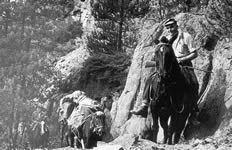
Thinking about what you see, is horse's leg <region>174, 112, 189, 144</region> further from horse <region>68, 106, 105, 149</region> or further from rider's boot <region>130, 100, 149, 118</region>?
horse <region>68, 106, 105, 149</region>

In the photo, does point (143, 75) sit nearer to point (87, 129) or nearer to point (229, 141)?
point (87, 129)

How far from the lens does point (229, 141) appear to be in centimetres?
1198

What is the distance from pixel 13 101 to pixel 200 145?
80.1 ft

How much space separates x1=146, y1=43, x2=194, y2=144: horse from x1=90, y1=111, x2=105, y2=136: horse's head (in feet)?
4.89

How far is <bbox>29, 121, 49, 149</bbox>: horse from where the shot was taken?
25.8 meters

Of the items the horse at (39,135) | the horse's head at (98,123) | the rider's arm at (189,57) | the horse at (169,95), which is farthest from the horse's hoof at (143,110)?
the horse at (39,135)

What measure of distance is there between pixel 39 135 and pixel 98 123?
1064 cm

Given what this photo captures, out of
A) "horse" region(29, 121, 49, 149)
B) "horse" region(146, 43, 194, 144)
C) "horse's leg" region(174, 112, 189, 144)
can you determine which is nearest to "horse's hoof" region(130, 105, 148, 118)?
"horse" region(146, 43, 194, 144)

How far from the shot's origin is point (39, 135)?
1023 inches

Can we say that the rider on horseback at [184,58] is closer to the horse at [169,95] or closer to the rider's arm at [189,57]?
the rider's arm at [189,57]

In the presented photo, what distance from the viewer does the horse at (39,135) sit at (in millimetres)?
25828

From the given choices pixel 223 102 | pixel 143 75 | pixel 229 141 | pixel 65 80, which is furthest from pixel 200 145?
pixel 65 80

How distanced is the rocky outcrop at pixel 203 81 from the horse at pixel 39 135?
293 inches

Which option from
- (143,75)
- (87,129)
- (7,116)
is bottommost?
(7,116)
